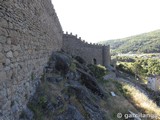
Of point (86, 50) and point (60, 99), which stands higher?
point (86, 50)

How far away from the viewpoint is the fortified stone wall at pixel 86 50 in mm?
24391

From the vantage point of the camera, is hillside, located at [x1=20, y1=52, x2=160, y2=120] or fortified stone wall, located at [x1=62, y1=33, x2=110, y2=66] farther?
fortified stone wall, located at [x1=62, y1=33, x2=110, y2=66]

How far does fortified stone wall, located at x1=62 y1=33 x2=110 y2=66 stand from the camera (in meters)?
24.4

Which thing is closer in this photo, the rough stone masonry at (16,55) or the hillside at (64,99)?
the rough stone masonry at (16,55)

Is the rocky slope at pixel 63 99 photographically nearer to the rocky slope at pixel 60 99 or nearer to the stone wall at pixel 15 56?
the rocky slope at pixel 60 99

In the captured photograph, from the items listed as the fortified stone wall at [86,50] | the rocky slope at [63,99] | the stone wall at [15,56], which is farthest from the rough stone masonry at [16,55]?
the fortified stone wall at [86,50]

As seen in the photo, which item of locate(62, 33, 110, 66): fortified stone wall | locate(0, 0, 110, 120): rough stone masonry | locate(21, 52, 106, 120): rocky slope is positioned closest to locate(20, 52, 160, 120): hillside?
locate(21, 52, 106, 120): rocky slope

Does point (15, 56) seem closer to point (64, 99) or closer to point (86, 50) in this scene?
point (64, 99)

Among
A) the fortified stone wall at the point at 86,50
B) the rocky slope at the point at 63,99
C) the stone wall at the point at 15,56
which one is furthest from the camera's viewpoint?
the fortified stone wall at the point at 86,50

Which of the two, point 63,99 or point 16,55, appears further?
point 63,99

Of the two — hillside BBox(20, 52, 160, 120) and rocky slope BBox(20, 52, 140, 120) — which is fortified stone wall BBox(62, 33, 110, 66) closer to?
rocky slope BBox(20, 52, 140, 120)

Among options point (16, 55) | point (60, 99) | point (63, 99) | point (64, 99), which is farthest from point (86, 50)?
point (16, 55)

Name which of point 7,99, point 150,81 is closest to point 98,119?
point 7,99

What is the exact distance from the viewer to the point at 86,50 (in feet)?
102
